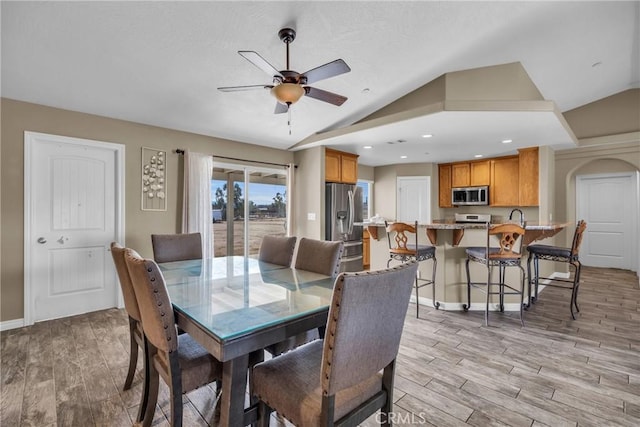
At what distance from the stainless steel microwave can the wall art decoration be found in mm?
5324

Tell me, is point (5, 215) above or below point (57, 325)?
above

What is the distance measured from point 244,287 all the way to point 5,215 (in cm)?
289

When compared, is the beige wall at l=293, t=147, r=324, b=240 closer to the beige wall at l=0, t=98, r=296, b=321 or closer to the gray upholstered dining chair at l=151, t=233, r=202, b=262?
the beige wall at l=0, t=98, r=296, b=321

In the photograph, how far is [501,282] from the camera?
338 centimetres

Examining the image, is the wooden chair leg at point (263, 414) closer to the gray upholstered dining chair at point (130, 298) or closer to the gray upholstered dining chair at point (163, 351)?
the gray upholstered dining chair at point (163, 351)

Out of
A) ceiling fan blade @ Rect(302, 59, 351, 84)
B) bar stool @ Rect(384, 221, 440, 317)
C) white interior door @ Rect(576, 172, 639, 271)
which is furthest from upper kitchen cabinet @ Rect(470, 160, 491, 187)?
ceiling fan blade @ Rect(302, 59, 351, 84)

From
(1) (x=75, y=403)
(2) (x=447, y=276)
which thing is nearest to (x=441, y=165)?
(2) (x=447, y=276)

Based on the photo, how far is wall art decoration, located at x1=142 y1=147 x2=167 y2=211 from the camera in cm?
367

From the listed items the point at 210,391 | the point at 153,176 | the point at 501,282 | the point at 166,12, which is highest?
the point at 166,12

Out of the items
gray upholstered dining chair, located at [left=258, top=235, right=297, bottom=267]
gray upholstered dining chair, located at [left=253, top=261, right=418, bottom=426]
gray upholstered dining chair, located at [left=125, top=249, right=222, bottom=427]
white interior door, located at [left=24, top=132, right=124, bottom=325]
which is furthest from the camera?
white interior door, located at [left=24, top=132, right=124, bottom=325]

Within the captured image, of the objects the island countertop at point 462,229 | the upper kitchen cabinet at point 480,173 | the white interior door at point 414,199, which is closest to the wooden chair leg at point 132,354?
the island countertop at point 462,229

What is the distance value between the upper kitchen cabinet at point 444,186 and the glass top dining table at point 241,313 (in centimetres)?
501

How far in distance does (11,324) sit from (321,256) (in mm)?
3285

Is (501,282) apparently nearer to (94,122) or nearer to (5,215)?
(94,122)
